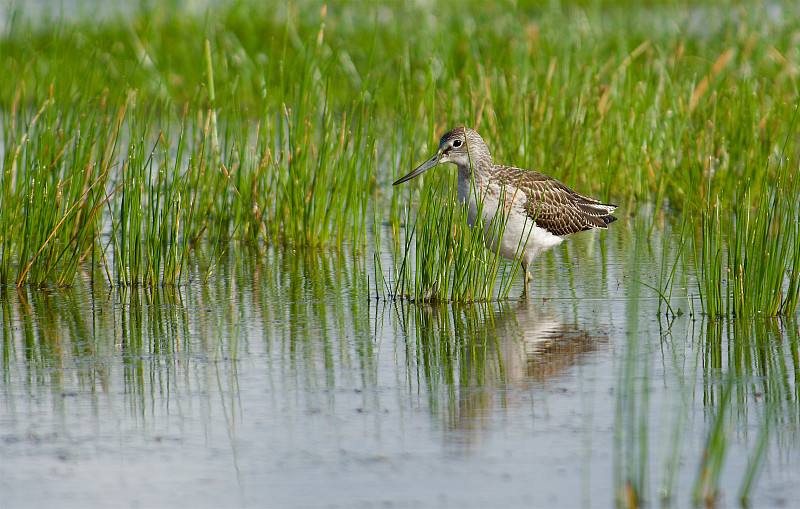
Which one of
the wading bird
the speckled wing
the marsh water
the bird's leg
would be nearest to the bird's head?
the wading bird

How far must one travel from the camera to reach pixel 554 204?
753 cm

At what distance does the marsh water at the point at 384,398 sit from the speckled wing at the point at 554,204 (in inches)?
18.1

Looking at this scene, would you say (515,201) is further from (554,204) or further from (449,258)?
(449,258)

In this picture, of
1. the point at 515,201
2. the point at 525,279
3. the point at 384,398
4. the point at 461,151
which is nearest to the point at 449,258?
the point at 525,279

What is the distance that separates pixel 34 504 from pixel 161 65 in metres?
11.3

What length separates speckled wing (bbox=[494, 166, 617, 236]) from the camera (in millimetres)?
7367

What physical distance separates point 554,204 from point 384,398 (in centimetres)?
306

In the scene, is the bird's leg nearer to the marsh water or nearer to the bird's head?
the marsh water

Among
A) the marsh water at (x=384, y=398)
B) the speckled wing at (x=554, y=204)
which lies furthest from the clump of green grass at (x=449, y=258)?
the speckled wing at (x=554, y=204)

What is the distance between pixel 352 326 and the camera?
612 centimetres

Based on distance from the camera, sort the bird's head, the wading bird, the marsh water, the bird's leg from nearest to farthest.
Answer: the marsh water
the bird's leg
the wading bird
the bird's head

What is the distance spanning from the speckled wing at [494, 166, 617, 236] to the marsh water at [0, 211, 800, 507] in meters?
0.46

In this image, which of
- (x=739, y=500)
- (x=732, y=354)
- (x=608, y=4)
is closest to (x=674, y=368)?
(x=732, y=354)

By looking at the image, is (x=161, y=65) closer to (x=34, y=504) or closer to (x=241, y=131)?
(x=241, y=131)
